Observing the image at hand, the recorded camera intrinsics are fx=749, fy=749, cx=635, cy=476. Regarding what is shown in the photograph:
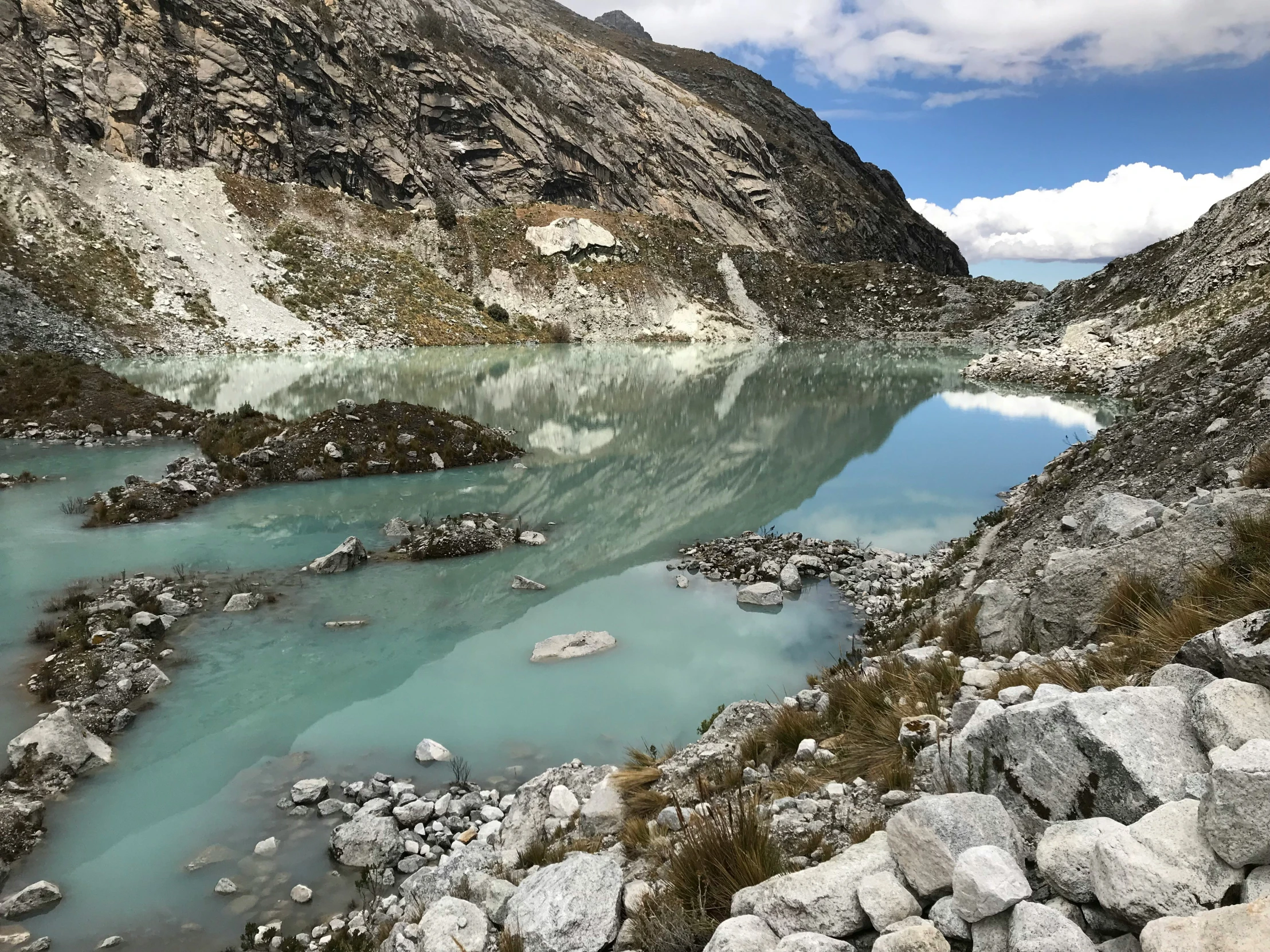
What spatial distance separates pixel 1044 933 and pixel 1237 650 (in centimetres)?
206

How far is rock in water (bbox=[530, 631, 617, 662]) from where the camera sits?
12.8 m

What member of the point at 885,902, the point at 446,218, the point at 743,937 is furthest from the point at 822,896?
the point at 446,218

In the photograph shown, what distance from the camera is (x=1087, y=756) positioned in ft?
12.7

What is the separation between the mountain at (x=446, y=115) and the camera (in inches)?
3004

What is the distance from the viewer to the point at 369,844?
7828mm

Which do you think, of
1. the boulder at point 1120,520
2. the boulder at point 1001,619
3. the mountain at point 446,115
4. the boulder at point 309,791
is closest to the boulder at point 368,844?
the boulder at point 309,791

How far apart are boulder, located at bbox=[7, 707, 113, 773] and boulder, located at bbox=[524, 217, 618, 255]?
8872 cm

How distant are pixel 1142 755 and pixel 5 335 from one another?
189 ft

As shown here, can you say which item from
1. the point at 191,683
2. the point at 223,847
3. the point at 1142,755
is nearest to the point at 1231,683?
the point at 1142,755

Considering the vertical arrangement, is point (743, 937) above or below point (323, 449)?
above

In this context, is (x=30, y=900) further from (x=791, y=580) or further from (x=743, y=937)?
(x=791, y=580)

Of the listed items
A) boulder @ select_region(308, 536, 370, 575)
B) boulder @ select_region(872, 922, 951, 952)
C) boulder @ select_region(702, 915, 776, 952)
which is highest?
boulder @ select_region(872, 922, 951, 952)

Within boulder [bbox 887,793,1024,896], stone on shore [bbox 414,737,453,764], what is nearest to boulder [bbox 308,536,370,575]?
stone on shore [bbox 414,737,453,764]

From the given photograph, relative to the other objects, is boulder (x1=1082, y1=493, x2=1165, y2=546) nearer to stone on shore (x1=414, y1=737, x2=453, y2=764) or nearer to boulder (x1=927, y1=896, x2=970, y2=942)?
boulder (x1=927, y1=896, x2=970, y2=942)
